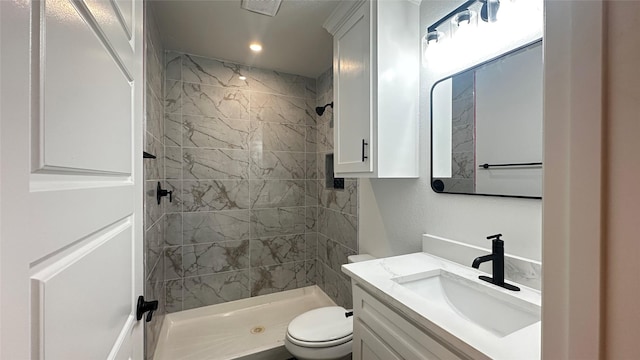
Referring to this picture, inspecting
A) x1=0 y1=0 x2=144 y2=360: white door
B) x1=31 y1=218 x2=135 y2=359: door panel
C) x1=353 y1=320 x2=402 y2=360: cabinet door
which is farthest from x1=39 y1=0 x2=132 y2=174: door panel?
x1=353 y1=320 x2=402 y2=360: cabinet door

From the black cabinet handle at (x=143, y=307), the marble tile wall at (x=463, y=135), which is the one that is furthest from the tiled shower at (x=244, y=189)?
the black cabinet handle at (x=143, y=307)

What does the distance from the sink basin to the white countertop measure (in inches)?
0.8

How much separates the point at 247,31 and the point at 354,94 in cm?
103

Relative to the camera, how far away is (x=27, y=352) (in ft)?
1.01

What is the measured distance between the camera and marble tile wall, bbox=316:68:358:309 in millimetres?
2051

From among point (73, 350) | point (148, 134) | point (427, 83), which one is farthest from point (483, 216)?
point (148, 134)

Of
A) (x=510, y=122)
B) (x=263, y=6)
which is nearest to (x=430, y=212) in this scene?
(x=510, y=122)

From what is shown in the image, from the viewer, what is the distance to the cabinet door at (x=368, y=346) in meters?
0.88

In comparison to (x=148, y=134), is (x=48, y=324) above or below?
below

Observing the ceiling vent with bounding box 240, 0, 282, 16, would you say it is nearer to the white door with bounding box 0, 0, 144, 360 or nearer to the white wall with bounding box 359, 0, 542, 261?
the white wall with bounding box 359, 0, 542, 261

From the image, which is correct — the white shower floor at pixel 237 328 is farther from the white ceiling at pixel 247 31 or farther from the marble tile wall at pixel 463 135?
the white ceiling at pixel 247 31

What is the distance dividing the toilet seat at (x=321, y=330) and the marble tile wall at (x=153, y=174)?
2.90 ft

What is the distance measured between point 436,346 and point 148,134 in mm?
1753

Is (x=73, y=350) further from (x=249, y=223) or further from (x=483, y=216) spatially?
(x=249, y=223)
